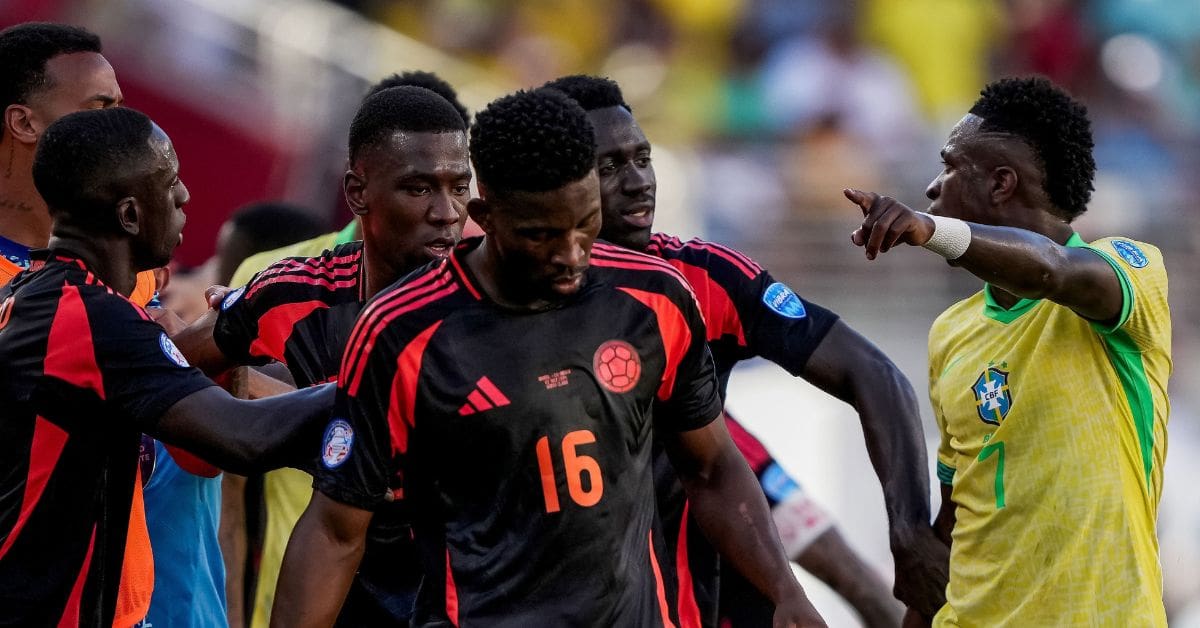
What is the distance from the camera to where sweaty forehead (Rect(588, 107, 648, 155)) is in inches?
222

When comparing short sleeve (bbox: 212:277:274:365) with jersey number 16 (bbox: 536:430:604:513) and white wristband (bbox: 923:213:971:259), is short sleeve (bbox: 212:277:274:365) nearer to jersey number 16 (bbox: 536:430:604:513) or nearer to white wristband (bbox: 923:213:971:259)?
jersey number 16 (bbox: 536:430:604:513)

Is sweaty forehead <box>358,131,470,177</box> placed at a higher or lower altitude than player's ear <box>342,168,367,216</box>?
higher

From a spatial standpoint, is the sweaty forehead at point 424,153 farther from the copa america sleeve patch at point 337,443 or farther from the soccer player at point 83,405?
the copa america sleeve patch at point 337,443

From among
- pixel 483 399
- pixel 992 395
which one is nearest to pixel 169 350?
pixel 483 399

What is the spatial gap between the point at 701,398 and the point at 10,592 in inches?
74.8

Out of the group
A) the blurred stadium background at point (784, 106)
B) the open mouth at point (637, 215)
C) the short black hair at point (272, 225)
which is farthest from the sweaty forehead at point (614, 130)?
the blurred stadium background at point (784, 106)

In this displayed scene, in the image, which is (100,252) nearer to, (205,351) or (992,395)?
(205,351)

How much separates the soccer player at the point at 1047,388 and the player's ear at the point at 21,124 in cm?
296

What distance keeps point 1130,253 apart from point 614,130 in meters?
1.71

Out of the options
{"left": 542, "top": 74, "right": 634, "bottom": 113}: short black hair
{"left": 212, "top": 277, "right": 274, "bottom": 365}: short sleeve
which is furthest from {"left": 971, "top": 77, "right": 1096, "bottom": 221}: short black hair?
{"left": 212, "top": 277, "right": 274, "bottom": 365}: short sleeve

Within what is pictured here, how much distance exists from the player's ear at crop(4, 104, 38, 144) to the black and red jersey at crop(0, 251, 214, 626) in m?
1.21

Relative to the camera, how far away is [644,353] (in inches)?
172

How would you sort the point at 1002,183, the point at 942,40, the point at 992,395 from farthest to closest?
1. the point at 942,40
2. the point at 1002,183
3. the point at 992,395

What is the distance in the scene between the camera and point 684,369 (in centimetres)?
450
